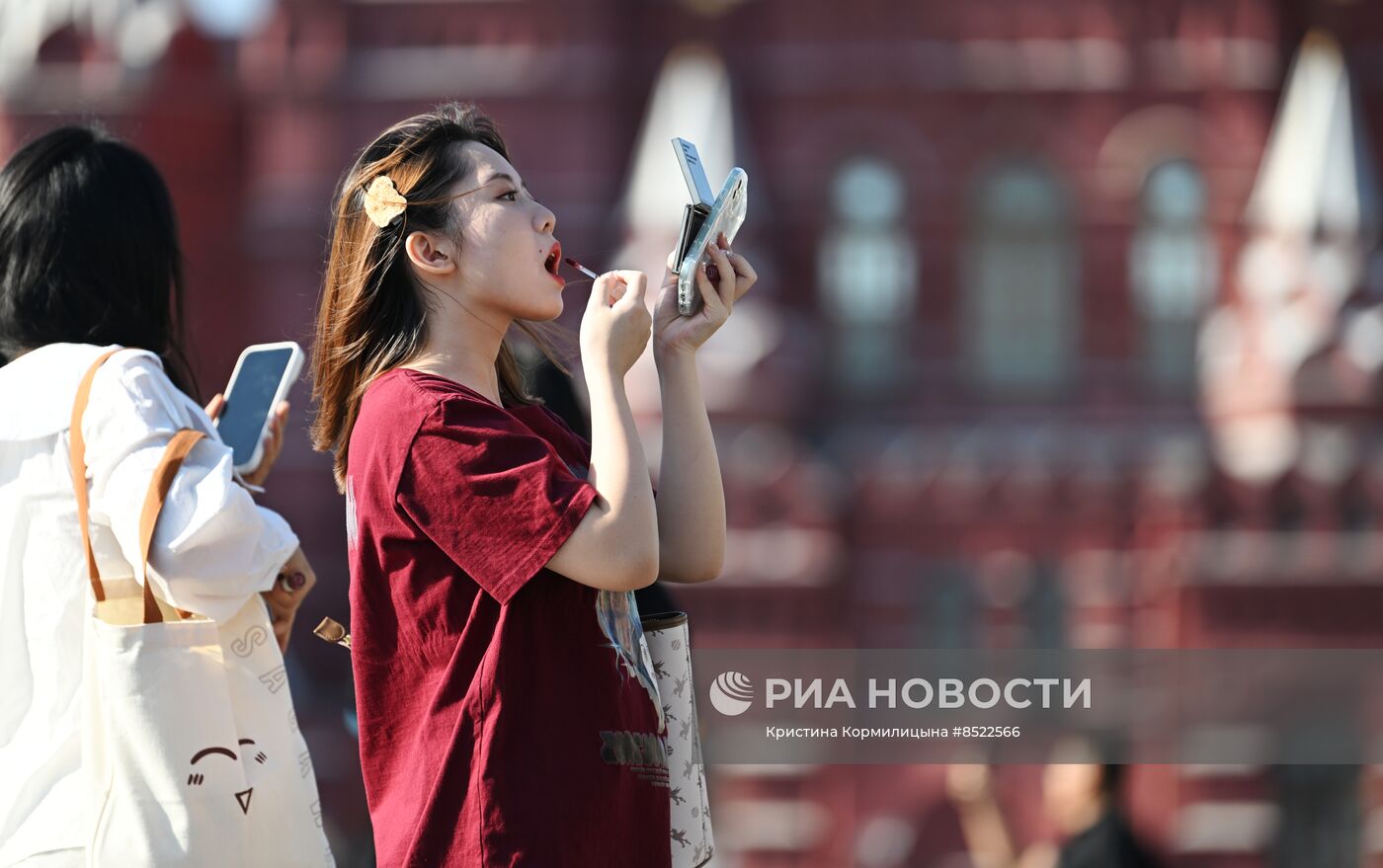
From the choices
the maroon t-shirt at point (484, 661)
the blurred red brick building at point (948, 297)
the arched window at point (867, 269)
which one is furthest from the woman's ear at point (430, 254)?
the arched window at point (867, 269)

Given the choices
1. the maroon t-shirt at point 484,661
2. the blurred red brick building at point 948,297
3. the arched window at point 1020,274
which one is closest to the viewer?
the maroon t-shirt at point 484,661

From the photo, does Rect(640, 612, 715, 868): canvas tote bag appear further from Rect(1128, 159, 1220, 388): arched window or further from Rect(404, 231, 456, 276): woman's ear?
Rect(1128, 159, 1220, 388): arched window

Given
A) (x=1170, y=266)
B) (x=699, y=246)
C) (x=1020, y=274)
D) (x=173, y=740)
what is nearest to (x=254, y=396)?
(x=173, y=740)

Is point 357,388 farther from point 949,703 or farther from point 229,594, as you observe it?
point 949,703

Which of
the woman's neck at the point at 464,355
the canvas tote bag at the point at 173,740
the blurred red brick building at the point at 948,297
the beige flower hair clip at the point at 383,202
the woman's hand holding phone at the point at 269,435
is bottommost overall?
the blurred red brick building at the point at 948,297

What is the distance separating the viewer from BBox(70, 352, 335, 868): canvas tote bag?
1.93m

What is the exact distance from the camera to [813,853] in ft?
38.7

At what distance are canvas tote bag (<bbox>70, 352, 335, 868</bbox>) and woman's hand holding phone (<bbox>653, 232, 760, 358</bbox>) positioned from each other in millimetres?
512

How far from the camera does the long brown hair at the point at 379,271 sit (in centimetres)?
183

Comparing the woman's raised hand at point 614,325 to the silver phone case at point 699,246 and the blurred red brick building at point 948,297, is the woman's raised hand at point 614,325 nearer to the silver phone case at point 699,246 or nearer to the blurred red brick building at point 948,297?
the silver phone case at point 699,246

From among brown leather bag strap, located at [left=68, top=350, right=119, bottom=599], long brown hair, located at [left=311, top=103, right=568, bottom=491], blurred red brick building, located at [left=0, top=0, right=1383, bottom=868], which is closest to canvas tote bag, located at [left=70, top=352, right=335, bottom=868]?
brown leather bag strap, located at [left=68, top=350, right=119, bottom=599]

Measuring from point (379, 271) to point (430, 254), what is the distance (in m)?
0.05

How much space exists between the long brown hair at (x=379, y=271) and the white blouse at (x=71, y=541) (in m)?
0.18

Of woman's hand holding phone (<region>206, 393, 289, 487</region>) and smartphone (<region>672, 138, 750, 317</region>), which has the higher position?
smartphone (<region>672, 138, 750, 317</region>)
